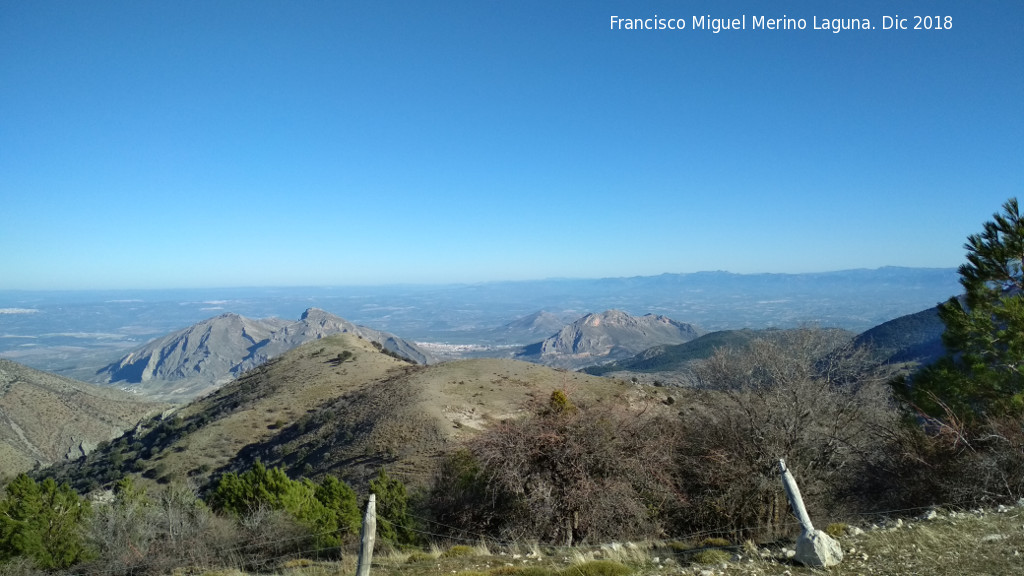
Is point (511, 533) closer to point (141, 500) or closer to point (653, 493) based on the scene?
point (653, 493)

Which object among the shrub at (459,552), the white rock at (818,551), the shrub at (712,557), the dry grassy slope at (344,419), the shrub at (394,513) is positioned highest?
the white rock at (818,551)

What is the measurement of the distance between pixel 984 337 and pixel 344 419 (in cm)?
3868

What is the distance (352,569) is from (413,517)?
9.18m

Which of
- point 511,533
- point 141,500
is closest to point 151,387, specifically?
point 141,500

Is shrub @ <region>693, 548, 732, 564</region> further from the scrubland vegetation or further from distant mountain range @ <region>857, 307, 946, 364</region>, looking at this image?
distant mountain range @ <region>857, 307, 946, 364</region>

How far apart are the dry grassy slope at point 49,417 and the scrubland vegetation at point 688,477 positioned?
1785 inches

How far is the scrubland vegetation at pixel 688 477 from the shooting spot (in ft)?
39.5

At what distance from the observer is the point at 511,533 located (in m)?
13.7

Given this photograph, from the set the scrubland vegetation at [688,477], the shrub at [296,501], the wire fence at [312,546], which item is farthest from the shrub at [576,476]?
the shrub at [296,501]

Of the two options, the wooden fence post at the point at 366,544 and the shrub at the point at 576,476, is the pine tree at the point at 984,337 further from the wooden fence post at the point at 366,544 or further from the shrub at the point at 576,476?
the wooden fence post at the point at 366,544

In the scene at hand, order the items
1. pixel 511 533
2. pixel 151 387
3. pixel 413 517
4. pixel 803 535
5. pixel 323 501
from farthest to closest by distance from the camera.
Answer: pixel 151 387
pixel 323 501
pixel 413 517
pixel 511 533
pixel 803 535

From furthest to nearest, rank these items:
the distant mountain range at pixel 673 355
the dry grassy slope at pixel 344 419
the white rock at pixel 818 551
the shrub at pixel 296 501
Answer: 1. the distant mountain range at pixel 673 355
2. the dry grassy slope at pixel 344 419
3. the shrub at pixel 296 501
4. the white rock at pixel 818 551

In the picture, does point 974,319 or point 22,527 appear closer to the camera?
point 974,319

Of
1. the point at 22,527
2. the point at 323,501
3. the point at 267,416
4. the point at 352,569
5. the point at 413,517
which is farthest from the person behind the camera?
the point at 267,416
